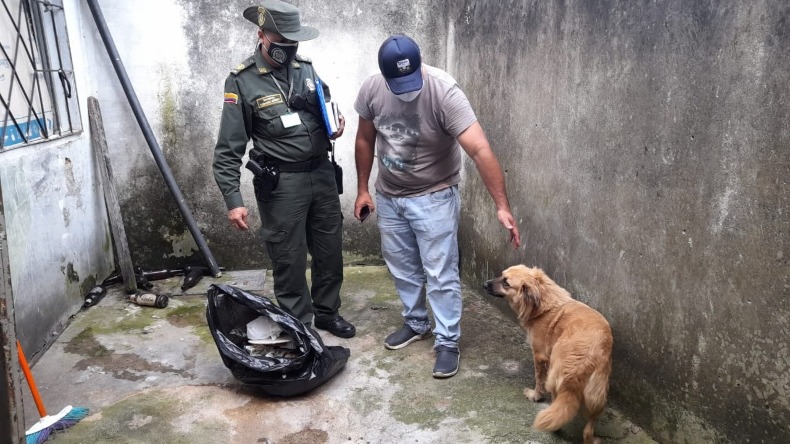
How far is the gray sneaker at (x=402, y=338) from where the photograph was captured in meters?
3.86

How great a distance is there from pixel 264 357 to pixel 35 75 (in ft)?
8.76

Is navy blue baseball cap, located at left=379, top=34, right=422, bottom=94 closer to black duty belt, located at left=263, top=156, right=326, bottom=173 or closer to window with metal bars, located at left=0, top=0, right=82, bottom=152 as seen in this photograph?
black duty belt, located at left=263, top=156, right=326, bottom=173

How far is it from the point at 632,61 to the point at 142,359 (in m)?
Answer: 3.23

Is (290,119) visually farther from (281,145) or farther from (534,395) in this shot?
(534,395)

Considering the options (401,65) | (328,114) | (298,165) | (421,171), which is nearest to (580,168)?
(421,171)

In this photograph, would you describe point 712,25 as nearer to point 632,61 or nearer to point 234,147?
point 632,61

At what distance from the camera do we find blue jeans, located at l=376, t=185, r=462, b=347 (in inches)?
138

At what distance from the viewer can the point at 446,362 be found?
11.6 feet

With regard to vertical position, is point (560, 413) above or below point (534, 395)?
above

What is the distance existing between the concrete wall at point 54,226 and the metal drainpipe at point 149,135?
19cm

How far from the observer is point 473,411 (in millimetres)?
3146

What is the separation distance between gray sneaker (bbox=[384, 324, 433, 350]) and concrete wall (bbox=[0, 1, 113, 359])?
7.06 ft

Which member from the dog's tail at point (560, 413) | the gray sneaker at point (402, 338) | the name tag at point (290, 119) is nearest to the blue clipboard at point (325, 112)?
the name tag at point (290, 119)

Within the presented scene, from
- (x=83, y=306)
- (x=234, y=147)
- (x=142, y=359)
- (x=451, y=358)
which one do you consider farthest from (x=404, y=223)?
(x=83, y=306)
